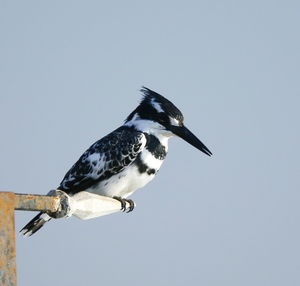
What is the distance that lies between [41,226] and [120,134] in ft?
4.86

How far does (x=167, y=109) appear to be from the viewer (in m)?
7.90

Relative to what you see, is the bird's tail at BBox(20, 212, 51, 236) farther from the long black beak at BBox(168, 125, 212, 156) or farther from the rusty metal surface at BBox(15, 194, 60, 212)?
the rusty metal surface at BBox(15, 194, 60, 212)

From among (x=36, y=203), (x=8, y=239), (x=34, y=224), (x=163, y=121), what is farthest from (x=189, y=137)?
(x=8, y=239)

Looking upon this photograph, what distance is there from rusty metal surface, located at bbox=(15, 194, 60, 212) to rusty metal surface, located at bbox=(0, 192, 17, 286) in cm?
12

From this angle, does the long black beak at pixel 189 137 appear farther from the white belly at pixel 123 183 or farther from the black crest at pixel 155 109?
the white belly at pixel 123 183

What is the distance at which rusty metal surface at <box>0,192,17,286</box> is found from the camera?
2.68 meters

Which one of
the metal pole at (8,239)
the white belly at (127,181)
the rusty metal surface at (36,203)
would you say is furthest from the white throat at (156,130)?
the metal pole at (8,239)

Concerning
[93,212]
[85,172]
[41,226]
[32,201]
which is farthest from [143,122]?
[32,201]

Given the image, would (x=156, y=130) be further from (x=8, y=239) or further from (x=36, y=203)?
(x=8, y=239)

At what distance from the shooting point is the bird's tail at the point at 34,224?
6975mm

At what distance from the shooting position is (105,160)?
7.70m

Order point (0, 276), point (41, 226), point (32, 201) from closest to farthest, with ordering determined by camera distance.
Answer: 1. point (0, 276)
2. point (32, 201)
3. point (41, 226)

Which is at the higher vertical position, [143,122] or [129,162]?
[143,122]

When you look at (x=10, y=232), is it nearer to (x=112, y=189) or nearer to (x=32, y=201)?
(x=32, y=201)
